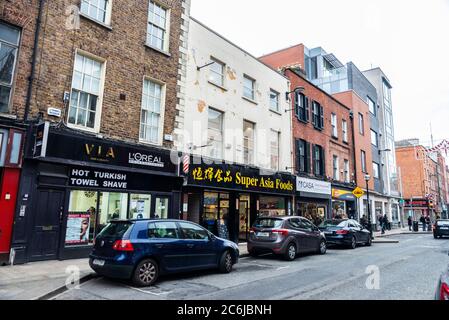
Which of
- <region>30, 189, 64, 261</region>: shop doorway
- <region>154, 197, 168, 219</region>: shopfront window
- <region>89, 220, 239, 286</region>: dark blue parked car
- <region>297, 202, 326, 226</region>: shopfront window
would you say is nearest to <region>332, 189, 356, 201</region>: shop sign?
<region>297, 202, 326, 226</region>: shopfront window

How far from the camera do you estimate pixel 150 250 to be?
24.6 ft

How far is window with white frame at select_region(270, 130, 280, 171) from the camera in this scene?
19.7 m

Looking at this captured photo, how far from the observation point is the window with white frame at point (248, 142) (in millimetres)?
17719

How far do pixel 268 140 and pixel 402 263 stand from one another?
10139 mm

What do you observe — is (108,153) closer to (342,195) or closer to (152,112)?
(152,112)

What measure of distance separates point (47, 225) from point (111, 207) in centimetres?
220

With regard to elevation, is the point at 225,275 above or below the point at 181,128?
below

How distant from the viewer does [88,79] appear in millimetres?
11414

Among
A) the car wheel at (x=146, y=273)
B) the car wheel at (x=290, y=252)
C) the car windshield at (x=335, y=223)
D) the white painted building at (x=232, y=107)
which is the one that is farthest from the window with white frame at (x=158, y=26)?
the car windshield at (x=335, y=223)

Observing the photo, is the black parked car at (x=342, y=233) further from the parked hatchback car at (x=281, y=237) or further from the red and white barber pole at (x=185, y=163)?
the red and white barber pole at (x=185, y=163)

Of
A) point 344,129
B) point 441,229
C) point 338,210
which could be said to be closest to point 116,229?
point 338,210

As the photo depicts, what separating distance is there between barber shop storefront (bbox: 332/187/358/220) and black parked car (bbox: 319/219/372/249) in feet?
24.1
